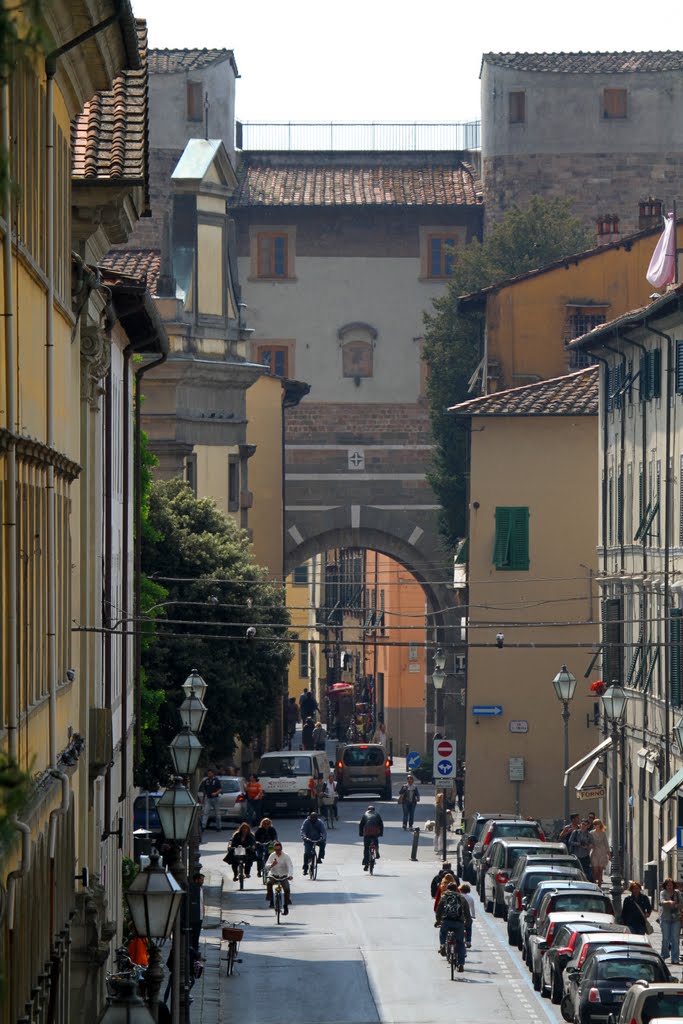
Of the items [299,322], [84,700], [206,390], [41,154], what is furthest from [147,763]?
[299,322]

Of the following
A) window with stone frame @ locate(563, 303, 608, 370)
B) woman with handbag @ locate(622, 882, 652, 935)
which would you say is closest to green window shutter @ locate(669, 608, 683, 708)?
woman with handbag @ locate(622, 882, 652, 935)

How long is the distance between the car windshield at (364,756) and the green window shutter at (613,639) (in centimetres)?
1279

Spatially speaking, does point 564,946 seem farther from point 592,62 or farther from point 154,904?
point 592,62

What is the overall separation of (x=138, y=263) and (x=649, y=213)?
15199mm

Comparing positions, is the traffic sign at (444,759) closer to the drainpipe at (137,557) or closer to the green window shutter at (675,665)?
the green window shutter at (675,665)

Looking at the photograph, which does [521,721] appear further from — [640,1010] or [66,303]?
[66,303]

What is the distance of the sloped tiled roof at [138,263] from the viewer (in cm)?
4975

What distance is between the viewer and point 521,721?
166 ft

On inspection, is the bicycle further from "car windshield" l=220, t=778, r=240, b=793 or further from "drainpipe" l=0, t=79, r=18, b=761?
"car windshield" l=220, t=778, r=240, b=793

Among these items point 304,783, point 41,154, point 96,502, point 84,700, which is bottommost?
point 304,783

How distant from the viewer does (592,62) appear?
70.6 metres

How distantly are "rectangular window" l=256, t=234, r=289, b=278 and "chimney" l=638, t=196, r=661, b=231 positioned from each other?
16.0 metres

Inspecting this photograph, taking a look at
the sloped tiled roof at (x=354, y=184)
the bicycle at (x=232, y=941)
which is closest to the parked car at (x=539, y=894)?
the bicycle at (x=232, y=941)

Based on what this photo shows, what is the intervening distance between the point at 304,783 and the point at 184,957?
2886 centimetres
